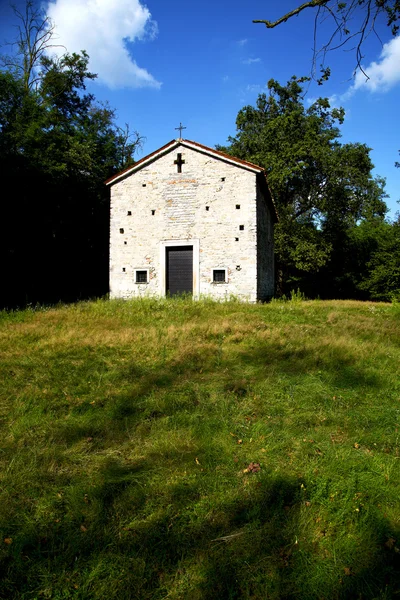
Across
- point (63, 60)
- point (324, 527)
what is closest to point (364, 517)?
point (324, 527)

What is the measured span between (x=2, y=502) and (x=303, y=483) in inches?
97.0

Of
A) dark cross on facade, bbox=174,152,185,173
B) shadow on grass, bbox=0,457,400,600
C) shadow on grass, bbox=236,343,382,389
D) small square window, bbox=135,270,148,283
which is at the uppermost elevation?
dark cross on facade, bbox=174,152,185,173

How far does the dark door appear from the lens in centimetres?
1588

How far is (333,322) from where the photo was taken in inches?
398

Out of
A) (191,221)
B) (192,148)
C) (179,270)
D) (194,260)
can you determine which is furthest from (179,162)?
(179,270)

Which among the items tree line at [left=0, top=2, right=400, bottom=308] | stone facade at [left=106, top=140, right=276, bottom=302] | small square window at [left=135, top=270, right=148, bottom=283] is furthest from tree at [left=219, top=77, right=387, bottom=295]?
small square window at [left=135, top=270, right=148, bottom=283]

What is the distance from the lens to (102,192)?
2483 cm

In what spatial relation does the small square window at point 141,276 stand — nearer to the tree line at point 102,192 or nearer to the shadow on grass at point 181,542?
the tree line at point 102,192

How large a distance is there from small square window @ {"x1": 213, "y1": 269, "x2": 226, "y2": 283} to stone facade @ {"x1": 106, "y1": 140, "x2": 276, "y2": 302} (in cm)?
6

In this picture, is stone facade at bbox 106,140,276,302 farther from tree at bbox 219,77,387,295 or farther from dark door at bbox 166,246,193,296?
tree at bbox 219,77,387,295

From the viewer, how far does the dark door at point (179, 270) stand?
52.1ft

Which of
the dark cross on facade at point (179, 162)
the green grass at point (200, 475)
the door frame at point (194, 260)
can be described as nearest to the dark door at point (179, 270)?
the door frame at point (194, 260)

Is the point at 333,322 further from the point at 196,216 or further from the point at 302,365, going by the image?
the point at 196,216

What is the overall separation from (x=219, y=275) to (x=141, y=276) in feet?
11.8
